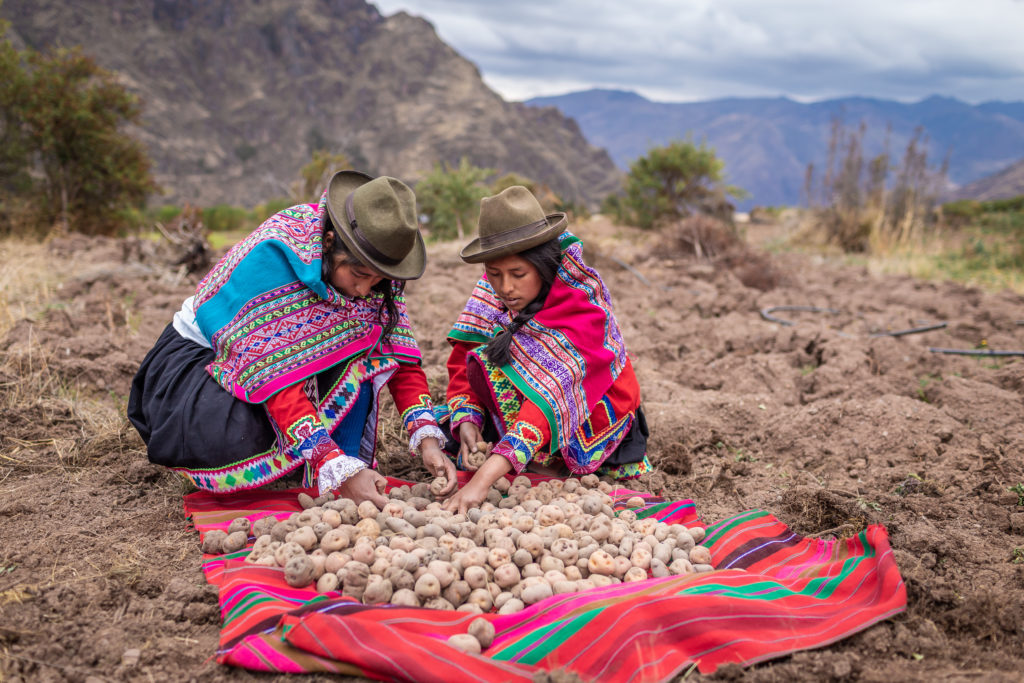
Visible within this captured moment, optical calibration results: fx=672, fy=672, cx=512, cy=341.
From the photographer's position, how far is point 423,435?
2635 mm

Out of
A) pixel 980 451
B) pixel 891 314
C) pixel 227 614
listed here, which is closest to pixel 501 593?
pixel 227 614

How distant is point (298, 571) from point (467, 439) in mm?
984

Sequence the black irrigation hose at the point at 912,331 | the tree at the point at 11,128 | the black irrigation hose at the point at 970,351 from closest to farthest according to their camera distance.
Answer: the black irrigation hose at the point at 970,351, the black irrigation hose at the point at 912,331, the tree at the point at 11,128

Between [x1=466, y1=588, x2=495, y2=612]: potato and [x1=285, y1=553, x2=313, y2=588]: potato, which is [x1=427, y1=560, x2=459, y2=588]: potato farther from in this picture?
[x1=285, y1=553, x2=313, y2=588]: potato

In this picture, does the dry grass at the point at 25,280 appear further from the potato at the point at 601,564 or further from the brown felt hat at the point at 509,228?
the potato at the point at 601,564

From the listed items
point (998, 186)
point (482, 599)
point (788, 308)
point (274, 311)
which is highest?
point (998, 186)

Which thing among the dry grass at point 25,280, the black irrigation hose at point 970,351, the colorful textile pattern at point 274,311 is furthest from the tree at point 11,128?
the black irrigation hose at point 970,351

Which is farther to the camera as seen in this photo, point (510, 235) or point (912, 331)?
point (912, 331)

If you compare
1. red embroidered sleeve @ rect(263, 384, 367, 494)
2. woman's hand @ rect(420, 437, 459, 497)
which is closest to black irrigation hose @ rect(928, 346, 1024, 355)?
woman's hand @ rect(420, 437, 459, 497)

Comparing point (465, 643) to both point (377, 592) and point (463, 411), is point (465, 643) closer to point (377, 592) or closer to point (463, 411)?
point (377, 592)

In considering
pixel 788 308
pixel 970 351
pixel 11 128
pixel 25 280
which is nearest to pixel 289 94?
pixel 11 128

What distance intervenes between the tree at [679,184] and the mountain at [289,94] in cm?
3614

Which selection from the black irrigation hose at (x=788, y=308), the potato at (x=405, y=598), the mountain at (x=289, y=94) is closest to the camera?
the potato at (x=405, y=598)

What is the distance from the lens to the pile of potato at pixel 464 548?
1919mm
